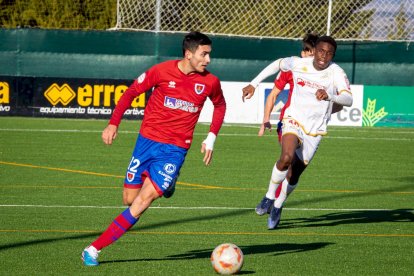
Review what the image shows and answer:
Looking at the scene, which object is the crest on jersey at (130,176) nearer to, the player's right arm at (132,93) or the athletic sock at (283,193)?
the player's right arm at (132,93)

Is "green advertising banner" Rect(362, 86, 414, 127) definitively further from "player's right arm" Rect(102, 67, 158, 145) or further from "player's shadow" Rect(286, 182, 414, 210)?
"player's right arm" Rect(102, 67, 158, 145)

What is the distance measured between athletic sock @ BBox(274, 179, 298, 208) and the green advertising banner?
17.0m

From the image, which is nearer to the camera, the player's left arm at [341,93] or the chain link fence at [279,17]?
A: the player's left arm at [341,93]

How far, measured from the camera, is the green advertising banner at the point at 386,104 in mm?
28625

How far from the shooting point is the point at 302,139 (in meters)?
11.6

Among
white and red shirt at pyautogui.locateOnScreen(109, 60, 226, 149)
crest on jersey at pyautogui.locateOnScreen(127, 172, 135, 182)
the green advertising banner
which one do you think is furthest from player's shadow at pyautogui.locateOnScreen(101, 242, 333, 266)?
the green advertising banner

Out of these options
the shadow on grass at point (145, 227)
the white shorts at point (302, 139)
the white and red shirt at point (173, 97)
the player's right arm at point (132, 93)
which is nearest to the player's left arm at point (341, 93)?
the white shorts at point (302, 139)

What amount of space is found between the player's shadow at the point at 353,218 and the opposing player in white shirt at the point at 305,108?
430 mm

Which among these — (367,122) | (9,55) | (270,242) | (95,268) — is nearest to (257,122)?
(367,122)

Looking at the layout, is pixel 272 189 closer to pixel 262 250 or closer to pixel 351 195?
pixel 262 250

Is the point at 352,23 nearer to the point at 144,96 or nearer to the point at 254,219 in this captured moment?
the point at 144,96

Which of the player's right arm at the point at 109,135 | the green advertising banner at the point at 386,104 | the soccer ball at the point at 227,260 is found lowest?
the green advertising banner at the point at 386,104

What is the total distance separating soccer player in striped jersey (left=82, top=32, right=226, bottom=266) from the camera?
894 cm

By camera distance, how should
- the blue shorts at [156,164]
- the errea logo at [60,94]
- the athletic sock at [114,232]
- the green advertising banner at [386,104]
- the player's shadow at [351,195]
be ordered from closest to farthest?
the athletic sock at [114,232], the blue shorts at [156,164], the player's shadow at [351,195], the errea logo at [60,94], the green advertising banner at [386,104]
